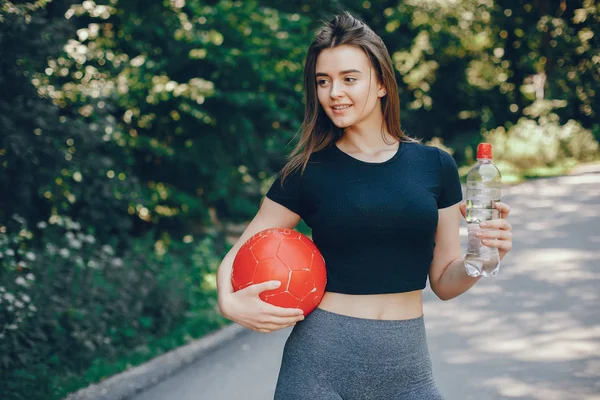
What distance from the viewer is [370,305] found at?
8.30ft

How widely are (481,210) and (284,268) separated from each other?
0.77m

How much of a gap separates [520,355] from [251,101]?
5384mm

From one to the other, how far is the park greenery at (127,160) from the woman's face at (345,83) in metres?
0.66

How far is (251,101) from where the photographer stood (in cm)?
1016

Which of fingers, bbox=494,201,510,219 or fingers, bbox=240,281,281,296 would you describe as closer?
fingers, bbox=240,281,281,296

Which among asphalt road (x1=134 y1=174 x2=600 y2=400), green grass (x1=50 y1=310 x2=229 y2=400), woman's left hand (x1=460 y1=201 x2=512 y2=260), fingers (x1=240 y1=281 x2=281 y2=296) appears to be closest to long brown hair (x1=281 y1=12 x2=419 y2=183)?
fingers (x1=240 y1=281 x2=281 y2=296)

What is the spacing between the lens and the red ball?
245 centimetres

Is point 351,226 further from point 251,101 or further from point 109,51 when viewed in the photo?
point 251,101

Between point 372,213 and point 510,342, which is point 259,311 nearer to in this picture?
point 372,213

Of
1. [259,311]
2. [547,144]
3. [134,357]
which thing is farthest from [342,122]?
[547,144]

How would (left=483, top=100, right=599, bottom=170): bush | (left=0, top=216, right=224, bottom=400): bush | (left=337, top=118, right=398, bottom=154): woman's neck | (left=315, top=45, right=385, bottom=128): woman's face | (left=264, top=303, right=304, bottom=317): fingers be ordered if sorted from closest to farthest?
(left=264, top=303, right=304, bottom=317): fingers → (left=315, top=45, right=385, bottom=128): woman's face → (left=337, top=118, right=398, bottom=154): woman's neck → (left=0, top=216, right=224, bottom=400): bush → (left=483, top=100, right=599, bottom=170): bush

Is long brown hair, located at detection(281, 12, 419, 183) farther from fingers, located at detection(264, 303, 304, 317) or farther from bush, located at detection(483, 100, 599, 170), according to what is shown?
bush, located at detection(483, 100, 599, 170)

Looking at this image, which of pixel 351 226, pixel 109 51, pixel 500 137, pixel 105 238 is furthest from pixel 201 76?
pixel 500 137

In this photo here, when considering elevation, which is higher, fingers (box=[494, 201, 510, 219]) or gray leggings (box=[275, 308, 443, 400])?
fingers (box=[494, 201, 510, 219])
